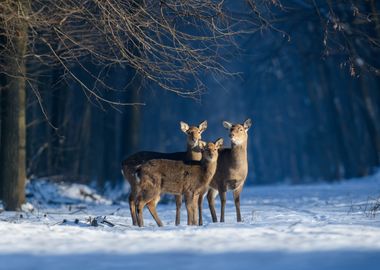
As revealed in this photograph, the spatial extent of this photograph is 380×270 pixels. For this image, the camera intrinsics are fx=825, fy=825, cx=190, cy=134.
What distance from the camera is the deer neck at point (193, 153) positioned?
15.2m

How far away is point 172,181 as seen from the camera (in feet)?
44.9

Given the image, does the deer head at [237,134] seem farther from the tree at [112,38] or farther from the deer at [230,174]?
the tree at [112,38]

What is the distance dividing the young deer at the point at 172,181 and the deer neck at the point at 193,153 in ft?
3.81

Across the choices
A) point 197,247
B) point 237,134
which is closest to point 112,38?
point 237,134

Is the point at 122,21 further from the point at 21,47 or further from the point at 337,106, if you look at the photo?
A: the point at 337,106

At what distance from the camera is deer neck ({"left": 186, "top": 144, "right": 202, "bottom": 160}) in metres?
15.2

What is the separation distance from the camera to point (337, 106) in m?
41.5

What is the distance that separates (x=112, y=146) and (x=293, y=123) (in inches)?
1279

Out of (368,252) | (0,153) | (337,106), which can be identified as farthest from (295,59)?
(368,252)

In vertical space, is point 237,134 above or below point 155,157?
above

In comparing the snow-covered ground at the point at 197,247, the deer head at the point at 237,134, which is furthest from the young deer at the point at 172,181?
the deer head at the point at 237,134

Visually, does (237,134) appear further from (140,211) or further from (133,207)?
(140,211)

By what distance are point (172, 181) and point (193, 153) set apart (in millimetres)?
1717

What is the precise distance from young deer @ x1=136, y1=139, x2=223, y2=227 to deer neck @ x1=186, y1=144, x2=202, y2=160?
1.16m
